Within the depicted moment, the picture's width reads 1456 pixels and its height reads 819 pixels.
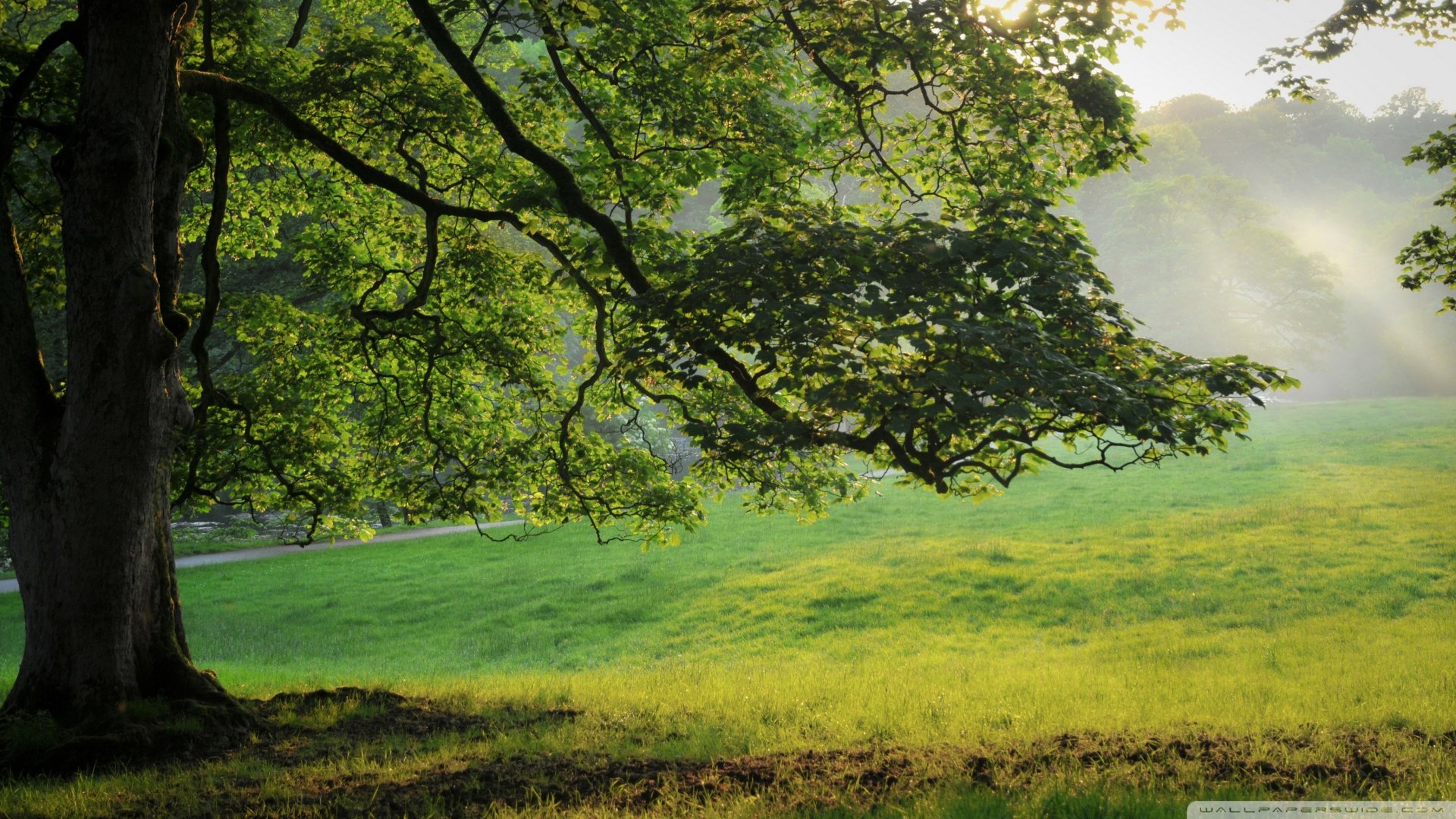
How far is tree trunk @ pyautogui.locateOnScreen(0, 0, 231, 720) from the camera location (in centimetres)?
787

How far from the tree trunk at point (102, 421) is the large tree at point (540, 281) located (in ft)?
0.09

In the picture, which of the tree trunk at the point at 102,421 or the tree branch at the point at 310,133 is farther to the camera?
the tree branch at the point at 310,133

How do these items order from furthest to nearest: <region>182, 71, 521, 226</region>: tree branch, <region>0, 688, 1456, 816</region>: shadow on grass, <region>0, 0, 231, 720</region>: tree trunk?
1. <region>182, 71, 521, 226</region>: tree branch
2. <region>0, 0, 231, 720</region>: tree trunk
3. <region>0, 688, 1456, 816</region>: shadow on grass

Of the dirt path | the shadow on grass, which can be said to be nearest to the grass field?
the shadow on grass

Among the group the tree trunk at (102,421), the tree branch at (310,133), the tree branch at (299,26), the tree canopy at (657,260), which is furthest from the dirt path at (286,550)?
the tree trunk at (102,421)

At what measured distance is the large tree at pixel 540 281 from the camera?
7.67 metres

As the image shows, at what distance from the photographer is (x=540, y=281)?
13.0 meters

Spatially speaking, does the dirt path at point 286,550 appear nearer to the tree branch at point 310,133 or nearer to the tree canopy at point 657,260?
the tree canopy at point 657,260

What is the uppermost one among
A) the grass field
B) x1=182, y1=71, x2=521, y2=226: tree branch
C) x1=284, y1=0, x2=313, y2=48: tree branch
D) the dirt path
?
x1=284, y1=0, x2=313, y2=48: tree branch

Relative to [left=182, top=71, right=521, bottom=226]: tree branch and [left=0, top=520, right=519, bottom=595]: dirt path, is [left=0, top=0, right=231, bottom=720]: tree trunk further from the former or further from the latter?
[left=0, top=520, right=519, bottom=595]: dirt path

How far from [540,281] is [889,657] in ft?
27.0

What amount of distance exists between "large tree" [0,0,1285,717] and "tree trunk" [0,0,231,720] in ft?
0.09

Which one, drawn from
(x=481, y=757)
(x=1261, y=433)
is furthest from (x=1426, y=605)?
(x=1261, y=433)

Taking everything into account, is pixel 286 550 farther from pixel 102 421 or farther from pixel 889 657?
pixel 102 421
